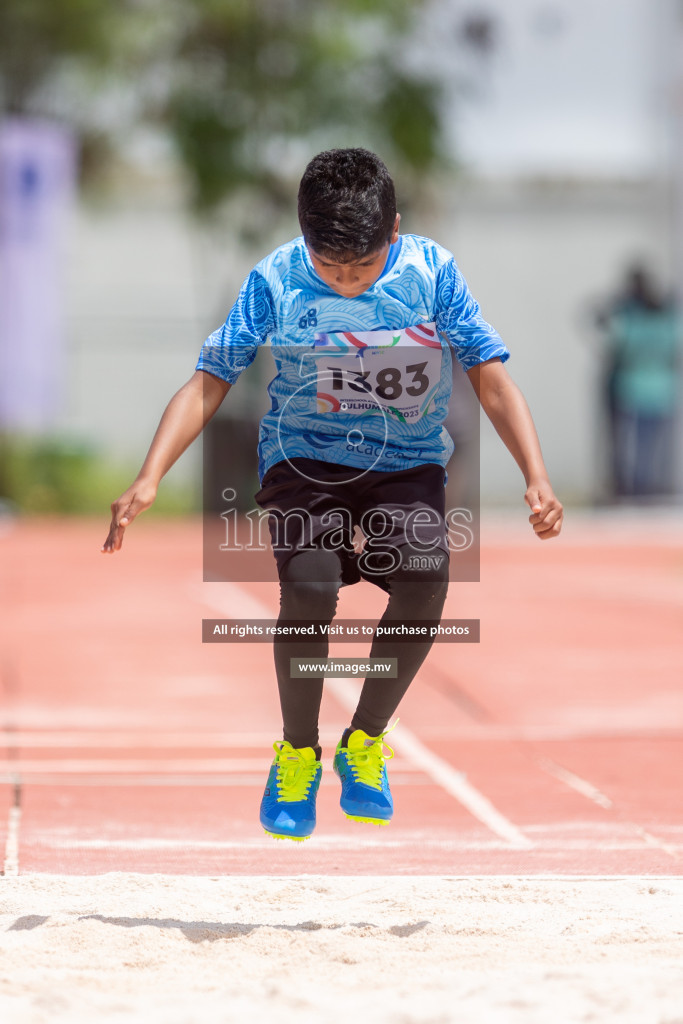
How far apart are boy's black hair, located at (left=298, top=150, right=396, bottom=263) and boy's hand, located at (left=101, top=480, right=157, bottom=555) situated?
0.81 m

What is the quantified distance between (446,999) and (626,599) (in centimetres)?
940

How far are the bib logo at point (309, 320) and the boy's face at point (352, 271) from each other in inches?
3.6

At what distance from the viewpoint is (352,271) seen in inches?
171

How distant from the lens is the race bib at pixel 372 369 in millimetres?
4465

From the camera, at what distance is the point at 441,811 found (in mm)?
6078

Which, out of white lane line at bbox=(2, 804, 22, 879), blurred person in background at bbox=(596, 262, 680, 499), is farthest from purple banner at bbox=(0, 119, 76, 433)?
white lane line at bbox=(2, 804, 22, 879)

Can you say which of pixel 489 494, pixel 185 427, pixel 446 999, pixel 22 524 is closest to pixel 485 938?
pixel 446 999

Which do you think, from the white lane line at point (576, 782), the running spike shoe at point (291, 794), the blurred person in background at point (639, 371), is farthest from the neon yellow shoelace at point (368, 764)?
the blurred person in background at point (639, 371)

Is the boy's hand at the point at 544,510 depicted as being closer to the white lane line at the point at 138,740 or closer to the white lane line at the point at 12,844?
the white lane line at the point at 12,844

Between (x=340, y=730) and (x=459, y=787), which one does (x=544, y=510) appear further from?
(x=340, y=730)

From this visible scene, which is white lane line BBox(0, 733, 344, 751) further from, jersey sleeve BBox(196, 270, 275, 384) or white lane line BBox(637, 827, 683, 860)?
jersey sleeve BBox(196, 270, 275, 384)

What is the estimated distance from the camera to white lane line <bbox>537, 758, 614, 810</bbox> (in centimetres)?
623

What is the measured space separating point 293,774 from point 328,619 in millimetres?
486

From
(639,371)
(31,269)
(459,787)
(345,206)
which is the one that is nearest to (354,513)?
(345,206)
